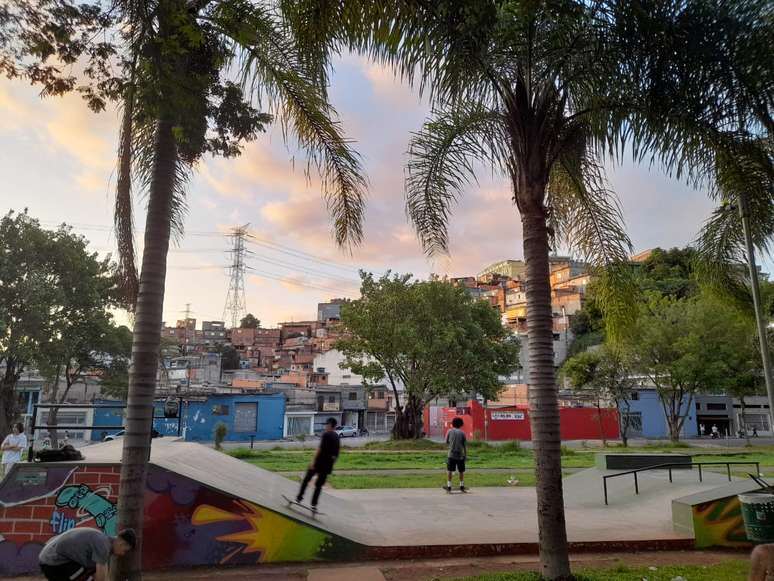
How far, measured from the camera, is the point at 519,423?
42.8 metres

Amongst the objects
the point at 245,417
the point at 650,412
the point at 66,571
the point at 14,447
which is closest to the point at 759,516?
the point at 66,571

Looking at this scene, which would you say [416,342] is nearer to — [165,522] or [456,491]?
[456,491]

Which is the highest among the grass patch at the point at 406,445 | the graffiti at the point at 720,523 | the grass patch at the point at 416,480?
the graffiti at the point at 720,523

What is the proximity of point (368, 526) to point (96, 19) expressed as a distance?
7.85m

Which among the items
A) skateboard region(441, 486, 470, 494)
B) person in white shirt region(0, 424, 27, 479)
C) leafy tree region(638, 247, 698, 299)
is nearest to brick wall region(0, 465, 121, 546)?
person in white shirt region(0, 424, 27, 479)

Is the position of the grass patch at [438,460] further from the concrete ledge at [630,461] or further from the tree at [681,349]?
the tree at [681,349]

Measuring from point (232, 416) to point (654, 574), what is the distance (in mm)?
45899

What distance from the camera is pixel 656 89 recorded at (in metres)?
6.30

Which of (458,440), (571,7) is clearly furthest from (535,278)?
(458,440)

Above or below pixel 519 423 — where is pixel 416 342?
above

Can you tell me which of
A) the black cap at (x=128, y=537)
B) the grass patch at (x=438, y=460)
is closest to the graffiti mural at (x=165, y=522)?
the black cap at (x=128, y=537)

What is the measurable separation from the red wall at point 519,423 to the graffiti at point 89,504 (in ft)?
117

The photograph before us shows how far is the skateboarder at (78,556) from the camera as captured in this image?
4.94 m

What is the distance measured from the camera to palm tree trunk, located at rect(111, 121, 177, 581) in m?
5.55
